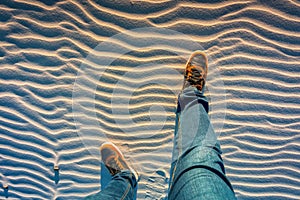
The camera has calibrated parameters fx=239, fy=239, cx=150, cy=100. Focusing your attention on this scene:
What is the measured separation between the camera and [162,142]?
10.5 ft

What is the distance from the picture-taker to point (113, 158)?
3.10 m

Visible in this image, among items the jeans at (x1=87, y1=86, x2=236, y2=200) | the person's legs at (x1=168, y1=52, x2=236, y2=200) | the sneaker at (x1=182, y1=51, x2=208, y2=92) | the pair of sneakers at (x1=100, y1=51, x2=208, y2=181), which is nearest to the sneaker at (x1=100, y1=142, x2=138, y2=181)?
the pair of sneakers at (x1=100, y1=51, x2=208, y2=181)

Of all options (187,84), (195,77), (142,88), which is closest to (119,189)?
(142,88)

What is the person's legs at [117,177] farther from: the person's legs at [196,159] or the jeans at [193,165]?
the person's legs at [196,159]

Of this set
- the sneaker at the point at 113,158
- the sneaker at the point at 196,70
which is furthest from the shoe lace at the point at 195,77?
the sneaker at the point at 113,158

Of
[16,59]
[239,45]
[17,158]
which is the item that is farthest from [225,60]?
[17,158]

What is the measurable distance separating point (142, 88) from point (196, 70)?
0.73m

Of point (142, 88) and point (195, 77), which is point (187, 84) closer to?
point (195, 77)

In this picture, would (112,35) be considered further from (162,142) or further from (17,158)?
(17,158)

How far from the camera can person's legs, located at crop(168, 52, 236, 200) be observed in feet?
5.67

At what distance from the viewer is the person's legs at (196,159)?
173 centimetres

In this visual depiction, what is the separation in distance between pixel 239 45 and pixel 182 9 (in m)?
0.85

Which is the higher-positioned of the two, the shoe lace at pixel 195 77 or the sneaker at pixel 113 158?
the shoe lace at pixel 195 77

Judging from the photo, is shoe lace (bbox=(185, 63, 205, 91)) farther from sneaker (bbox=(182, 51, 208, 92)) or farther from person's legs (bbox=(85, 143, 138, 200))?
person's legs (bbox=(85, 143, 138, 200))
